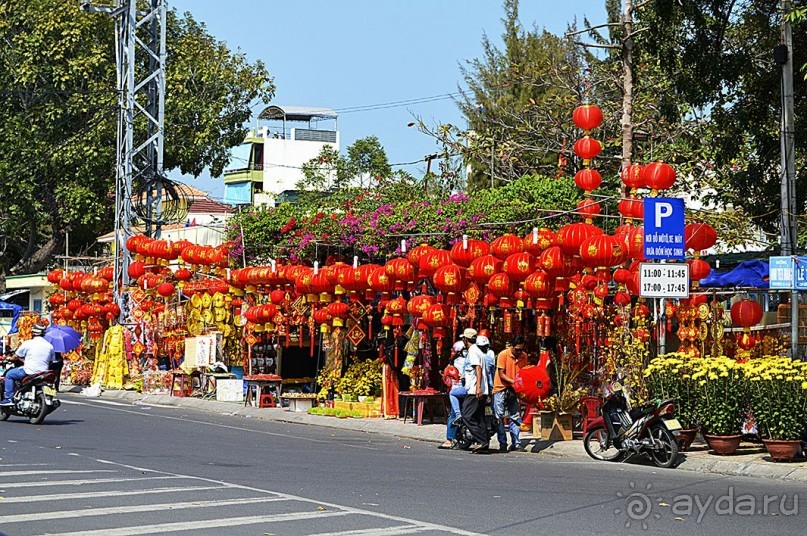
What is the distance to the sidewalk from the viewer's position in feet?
48.3

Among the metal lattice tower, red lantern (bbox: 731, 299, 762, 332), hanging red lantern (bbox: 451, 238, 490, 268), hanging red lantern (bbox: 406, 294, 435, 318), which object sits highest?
the metal lattice tower

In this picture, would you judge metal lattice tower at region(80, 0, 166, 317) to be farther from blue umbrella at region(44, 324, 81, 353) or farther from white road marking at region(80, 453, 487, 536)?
white road marking at region(80, 453, 487, 536)

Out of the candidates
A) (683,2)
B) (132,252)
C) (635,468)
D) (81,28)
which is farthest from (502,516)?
(81,28)

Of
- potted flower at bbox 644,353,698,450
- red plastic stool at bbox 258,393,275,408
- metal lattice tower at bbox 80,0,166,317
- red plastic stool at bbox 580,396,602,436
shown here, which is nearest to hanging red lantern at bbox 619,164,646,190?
potted flower at bbox 644,353,698,450

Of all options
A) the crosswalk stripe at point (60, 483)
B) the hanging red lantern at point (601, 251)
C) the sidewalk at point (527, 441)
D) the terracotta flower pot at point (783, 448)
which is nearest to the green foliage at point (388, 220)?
the hanging red lantern at point (601, 251)

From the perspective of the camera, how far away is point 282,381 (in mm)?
25938

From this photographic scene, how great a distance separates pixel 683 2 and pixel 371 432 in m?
9.81

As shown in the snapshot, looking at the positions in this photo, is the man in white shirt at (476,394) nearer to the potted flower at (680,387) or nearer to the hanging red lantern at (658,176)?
the potted flower at (680,387)

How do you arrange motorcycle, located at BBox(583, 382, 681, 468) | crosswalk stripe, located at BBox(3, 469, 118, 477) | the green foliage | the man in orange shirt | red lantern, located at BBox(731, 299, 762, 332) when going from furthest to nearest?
the green foliage, red lantern, located at BBox(731, 299, 762, 332), the man in orange shirt, motorcycle, located at BBox(583, 382, 681, 468), crosswalk stripe, located at BBox(3, 469, 118, 477)

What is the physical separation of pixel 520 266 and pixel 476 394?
257 centimetres

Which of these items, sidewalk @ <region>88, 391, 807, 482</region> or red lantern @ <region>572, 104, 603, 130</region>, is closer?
sidewalk @ <region>88, 391, 807, 482</region>

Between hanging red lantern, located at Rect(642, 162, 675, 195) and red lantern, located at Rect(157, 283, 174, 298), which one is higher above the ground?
hanging red lantern, located at Rect(642, 162, 675, 195)

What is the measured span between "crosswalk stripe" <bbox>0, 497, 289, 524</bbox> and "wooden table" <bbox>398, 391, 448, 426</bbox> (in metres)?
10.6

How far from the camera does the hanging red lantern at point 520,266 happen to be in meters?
18.5
